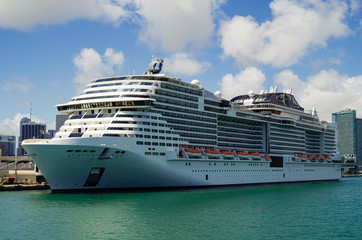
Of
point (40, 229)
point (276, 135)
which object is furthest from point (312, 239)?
point (276, 135)

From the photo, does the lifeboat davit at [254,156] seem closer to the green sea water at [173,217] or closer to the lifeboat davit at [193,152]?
the lifeboat davit at [193,152]

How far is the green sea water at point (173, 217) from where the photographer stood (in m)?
28.5

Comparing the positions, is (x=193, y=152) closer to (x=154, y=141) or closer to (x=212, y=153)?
(x=212, y=153)

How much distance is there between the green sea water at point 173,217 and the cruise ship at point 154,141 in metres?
2.91

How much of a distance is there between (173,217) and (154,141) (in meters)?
Answer: 16.8

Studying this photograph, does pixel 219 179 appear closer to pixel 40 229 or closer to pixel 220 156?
pixel 220 156

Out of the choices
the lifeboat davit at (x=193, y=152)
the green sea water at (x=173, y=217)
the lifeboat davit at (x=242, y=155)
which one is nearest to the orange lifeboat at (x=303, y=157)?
the lifeboat davit at (x=242, y=155)

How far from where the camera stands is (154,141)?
4941 cm

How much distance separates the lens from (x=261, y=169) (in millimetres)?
69000

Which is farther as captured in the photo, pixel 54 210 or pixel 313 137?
pixel 313 137

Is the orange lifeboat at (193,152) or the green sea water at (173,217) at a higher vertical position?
the orange lifeboat at (193,152)

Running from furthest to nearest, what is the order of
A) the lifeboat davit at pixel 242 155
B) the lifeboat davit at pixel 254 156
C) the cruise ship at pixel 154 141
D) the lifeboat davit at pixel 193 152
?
the lifeboat davit at pixel 254 156 < the lifeboat davit at pixel 242 155 < the lifeboat davit at pixel 193 152 < the cruise ship at pixel 154 141

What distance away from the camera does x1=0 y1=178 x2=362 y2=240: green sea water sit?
2845 cm

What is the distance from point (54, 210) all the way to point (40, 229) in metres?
7.28
